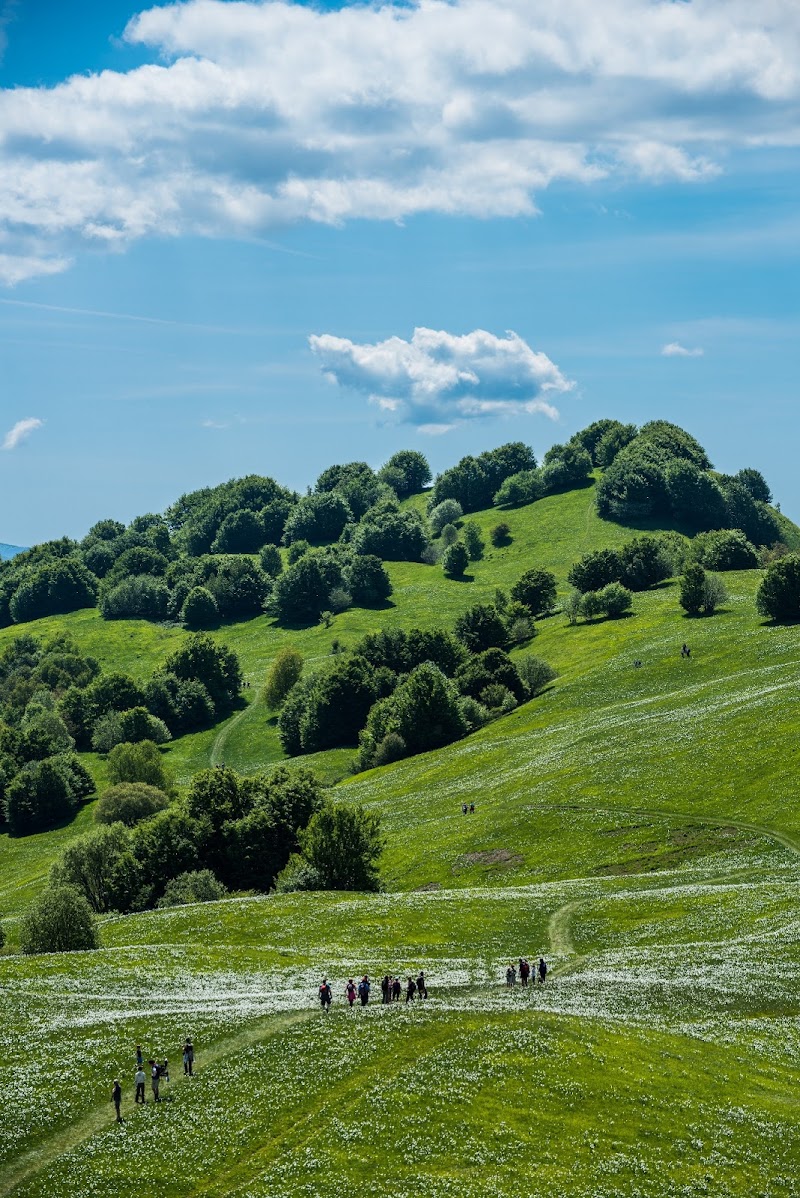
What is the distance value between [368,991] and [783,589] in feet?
381

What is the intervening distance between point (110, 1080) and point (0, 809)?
144m

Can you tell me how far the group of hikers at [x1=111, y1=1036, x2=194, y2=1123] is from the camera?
45.1 m

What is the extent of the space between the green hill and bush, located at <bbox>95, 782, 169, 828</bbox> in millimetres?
23217

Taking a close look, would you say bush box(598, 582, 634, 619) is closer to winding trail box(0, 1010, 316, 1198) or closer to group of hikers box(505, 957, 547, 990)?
A: group of hikers box(505, 957, 547, 990)

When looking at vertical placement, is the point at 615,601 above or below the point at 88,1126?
above

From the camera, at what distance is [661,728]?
12625 cm

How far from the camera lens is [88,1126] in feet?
147

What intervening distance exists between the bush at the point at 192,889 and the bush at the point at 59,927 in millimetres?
20378

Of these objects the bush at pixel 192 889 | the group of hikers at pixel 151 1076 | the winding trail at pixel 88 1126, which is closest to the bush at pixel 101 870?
the bush at pixel 192 889

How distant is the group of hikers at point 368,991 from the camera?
56062 millimetres

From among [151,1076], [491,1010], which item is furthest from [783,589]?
[151,1076]

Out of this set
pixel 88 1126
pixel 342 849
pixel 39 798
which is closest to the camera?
pixel 88 1126

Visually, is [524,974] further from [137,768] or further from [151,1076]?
[137,768]

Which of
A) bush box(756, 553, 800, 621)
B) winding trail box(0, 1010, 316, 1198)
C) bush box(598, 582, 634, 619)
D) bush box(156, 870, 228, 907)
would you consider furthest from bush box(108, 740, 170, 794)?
winding trail box(0, 1010, 316, 1198)
